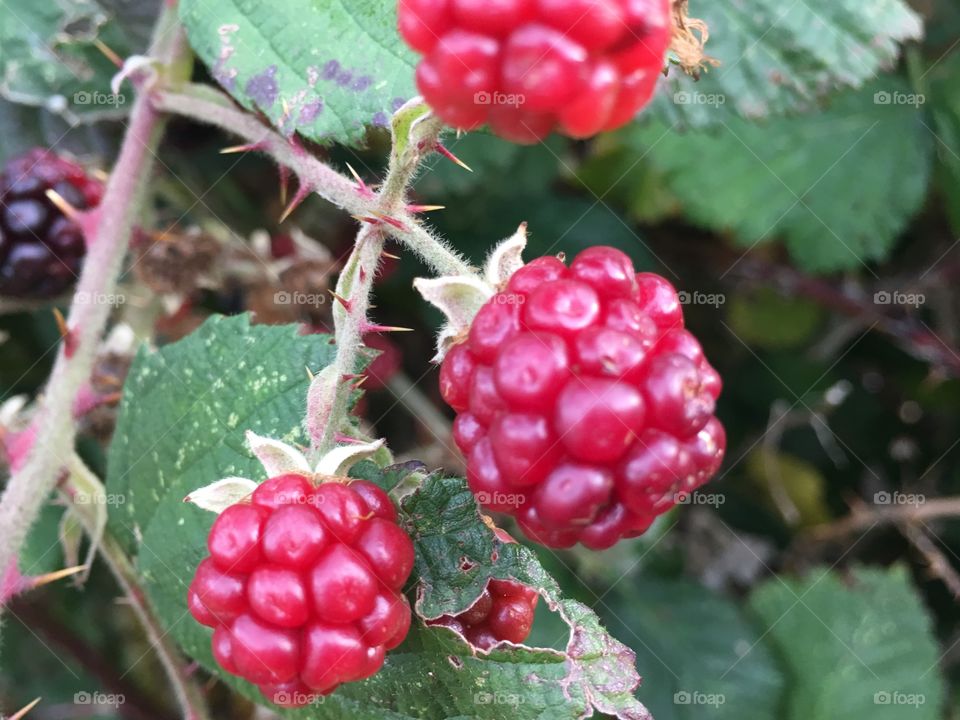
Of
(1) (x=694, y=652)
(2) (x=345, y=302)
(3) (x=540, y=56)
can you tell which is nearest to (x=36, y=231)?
(2) (x=345, y=302)

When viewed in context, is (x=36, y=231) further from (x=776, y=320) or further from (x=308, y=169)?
(x=776, y=320)

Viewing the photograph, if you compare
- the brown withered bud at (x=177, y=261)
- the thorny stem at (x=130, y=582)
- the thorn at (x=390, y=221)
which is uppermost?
the thorn at (x=390, y=221)

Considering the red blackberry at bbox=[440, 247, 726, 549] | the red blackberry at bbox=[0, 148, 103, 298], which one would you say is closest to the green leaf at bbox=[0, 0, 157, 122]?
the red blackberry at bbox=[0, 148, 103, 298]

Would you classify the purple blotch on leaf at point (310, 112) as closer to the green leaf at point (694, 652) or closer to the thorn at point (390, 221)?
the thorn at point (390, 221)

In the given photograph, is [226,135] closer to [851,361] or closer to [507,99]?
[507,99]

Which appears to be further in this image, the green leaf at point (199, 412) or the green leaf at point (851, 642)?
the green leaf at point (851, 642)

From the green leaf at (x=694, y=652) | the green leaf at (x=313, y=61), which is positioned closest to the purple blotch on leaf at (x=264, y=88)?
the green leaf at (x=313, y=61)

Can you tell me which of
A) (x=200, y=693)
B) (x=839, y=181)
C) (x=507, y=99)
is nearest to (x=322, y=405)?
(x=507, y=99)

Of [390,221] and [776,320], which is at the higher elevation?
[390,221]
